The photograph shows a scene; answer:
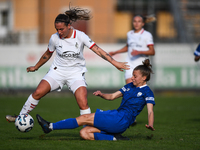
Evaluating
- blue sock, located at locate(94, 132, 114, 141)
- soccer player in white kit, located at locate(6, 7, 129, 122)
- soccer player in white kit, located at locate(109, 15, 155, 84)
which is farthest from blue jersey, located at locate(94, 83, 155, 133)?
soccer player in white kit, located at locate(109, 15, 155, 84)

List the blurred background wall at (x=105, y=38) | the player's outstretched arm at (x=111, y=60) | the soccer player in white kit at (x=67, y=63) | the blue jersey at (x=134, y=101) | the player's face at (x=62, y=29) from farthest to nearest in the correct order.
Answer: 1. the blurred background wall at (x=105, y=38)
2. the soccer player in white kit at (x=67, y=63)
3. the player's face at (x=62, y=29)
4. the player's outstretched arm at (x=111, y=60)
5. the blue jersey at (x=134, y=101)

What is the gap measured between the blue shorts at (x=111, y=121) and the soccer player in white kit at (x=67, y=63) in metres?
0.71

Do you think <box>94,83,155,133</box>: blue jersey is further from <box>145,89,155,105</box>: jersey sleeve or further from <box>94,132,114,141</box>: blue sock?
<box>94,132,114,141</box>: blue sock

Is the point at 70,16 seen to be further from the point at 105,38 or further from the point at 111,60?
the point at 105,38

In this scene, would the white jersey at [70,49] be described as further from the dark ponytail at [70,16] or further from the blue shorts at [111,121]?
the blue shorts at [111,121]

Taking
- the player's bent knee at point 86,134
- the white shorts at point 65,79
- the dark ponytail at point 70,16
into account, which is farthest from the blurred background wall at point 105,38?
the player's bent knee at point 86,134

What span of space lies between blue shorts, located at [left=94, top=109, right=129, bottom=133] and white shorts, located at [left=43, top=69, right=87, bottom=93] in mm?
992

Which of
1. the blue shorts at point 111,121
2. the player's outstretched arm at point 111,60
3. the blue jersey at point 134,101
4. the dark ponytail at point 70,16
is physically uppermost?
the dark ponytail at point 70,16

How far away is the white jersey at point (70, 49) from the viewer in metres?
6.40

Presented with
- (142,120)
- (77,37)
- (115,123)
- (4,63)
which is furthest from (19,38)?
(115,123)

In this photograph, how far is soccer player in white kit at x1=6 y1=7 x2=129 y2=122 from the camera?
625 cm

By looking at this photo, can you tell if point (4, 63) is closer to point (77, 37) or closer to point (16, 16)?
point (16, 16)

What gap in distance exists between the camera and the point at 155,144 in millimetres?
5555

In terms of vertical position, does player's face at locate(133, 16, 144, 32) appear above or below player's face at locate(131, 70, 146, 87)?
above
